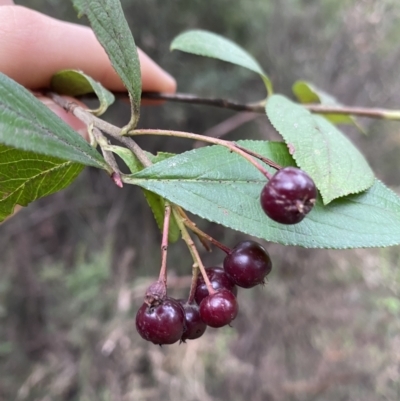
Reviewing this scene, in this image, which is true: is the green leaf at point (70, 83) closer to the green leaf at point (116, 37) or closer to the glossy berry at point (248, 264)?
the green leaf at point (116, 37)

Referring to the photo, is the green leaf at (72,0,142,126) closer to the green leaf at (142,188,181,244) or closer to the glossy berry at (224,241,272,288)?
the green leaf at (142,188,181,244)

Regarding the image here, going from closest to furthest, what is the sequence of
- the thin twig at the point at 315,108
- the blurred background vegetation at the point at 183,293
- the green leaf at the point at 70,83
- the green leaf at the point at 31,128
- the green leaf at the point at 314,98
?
the green leaf at the point at 31,128 < the green leaf at the point at 70,83 < the thin twig at the point at 315,108 < the green leaf at the point at 314,98 < the blurred background vegetation at the point at 183,293

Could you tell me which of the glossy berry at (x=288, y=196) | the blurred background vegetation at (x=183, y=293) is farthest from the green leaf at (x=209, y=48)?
the blurred background vegetation at (x=183, y=293)

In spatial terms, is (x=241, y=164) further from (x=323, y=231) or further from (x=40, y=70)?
(x=40, y=70)

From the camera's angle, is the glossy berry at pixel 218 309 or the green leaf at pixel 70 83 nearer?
the glossy berry at pixel 218 309

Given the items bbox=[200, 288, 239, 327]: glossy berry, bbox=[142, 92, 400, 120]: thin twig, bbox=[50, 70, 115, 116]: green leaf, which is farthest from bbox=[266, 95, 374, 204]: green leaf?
bbox=[50, 70, 115, 116]: green leaf

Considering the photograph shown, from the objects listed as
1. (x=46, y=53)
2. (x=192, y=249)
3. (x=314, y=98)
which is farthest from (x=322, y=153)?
(x=46, y=53)
